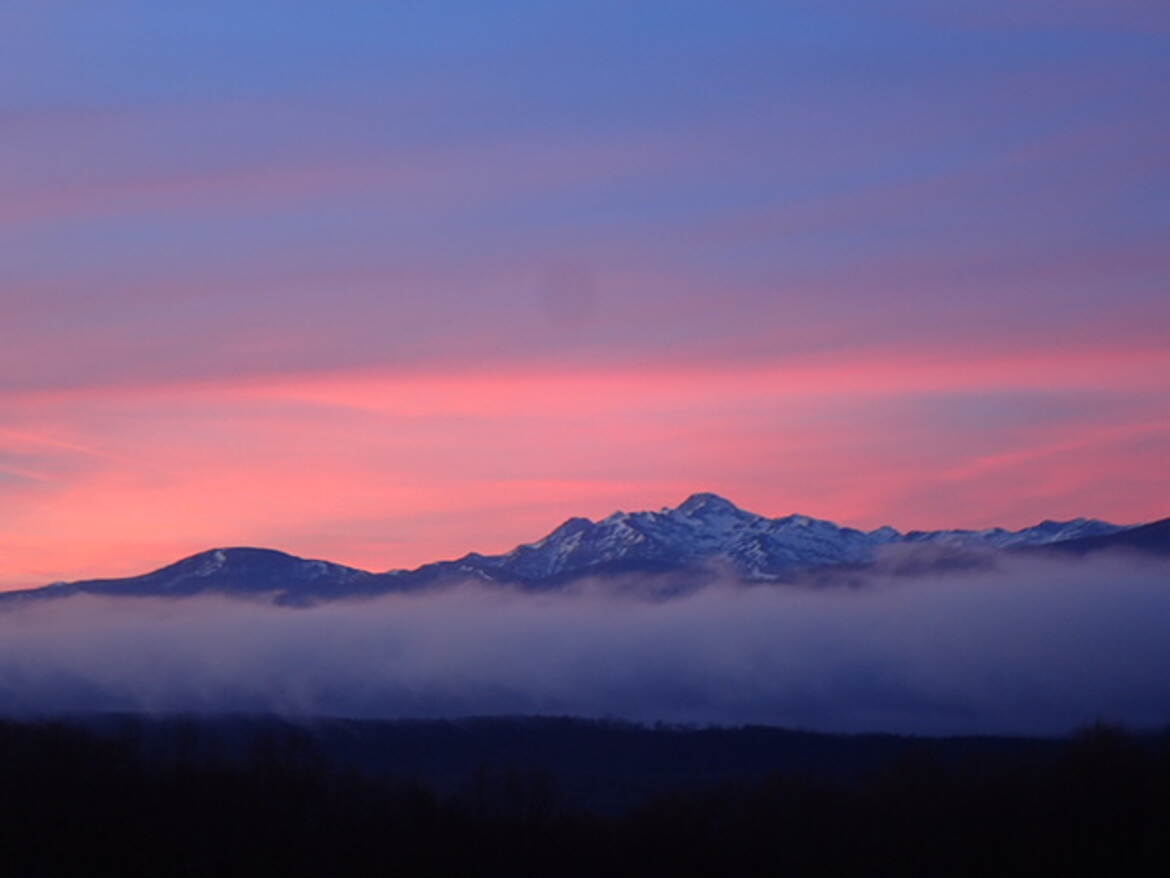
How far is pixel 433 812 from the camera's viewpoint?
11481cm

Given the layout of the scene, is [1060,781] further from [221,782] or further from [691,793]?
[221,782]

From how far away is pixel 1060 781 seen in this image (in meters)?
114

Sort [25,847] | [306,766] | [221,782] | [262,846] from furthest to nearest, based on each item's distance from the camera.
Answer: [306,766], [221,782], [262,846], [25,847]

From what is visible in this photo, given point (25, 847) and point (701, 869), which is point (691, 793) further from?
point (25, 847)

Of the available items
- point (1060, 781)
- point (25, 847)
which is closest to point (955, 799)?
point (1060, 781)

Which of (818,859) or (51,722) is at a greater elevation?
(51,722)

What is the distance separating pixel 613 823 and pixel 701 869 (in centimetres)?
1174

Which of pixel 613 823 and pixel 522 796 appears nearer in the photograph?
pixel 613 823

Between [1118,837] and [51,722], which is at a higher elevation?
[51,722]

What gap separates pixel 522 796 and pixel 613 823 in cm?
1067

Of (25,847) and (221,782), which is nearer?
(25,847)

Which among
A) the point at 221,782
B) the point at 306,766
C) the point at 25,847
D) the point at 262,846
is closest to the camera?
the point at 25,847

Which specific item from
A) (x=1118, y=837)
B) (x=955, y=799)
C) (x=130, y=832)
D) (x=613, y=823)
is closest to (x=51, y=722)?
(x=130, y=832)

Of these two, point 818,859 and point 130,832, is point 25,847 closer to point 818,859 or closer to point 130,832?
point 130,832
